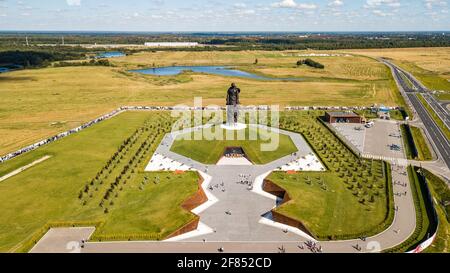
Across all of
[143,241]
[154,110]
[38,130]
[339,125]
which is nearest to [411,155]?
[339,125]

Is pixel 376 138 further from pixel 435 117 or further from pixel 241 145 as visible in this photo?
pixel 241 145

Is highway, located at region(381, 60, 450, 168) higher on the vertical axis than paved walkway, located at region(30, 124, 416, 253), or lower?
higher

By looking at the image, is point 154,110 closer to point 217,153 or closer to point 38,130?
point 38,130

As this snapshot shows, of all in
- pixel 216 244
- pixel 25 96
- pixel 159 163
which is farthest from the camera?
pixel 25 96

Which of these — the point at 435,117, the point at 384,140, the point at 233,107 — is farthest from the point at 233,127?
the point at 435,117

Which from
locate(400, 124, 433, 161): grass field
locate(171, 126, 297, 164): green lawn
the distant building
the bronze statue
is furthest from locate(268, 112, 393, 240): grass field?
the distant building

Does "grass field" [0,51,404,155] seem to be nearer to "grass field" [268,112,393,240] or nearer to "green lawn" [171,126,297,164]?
"green lawn" [171,126,297,164]
